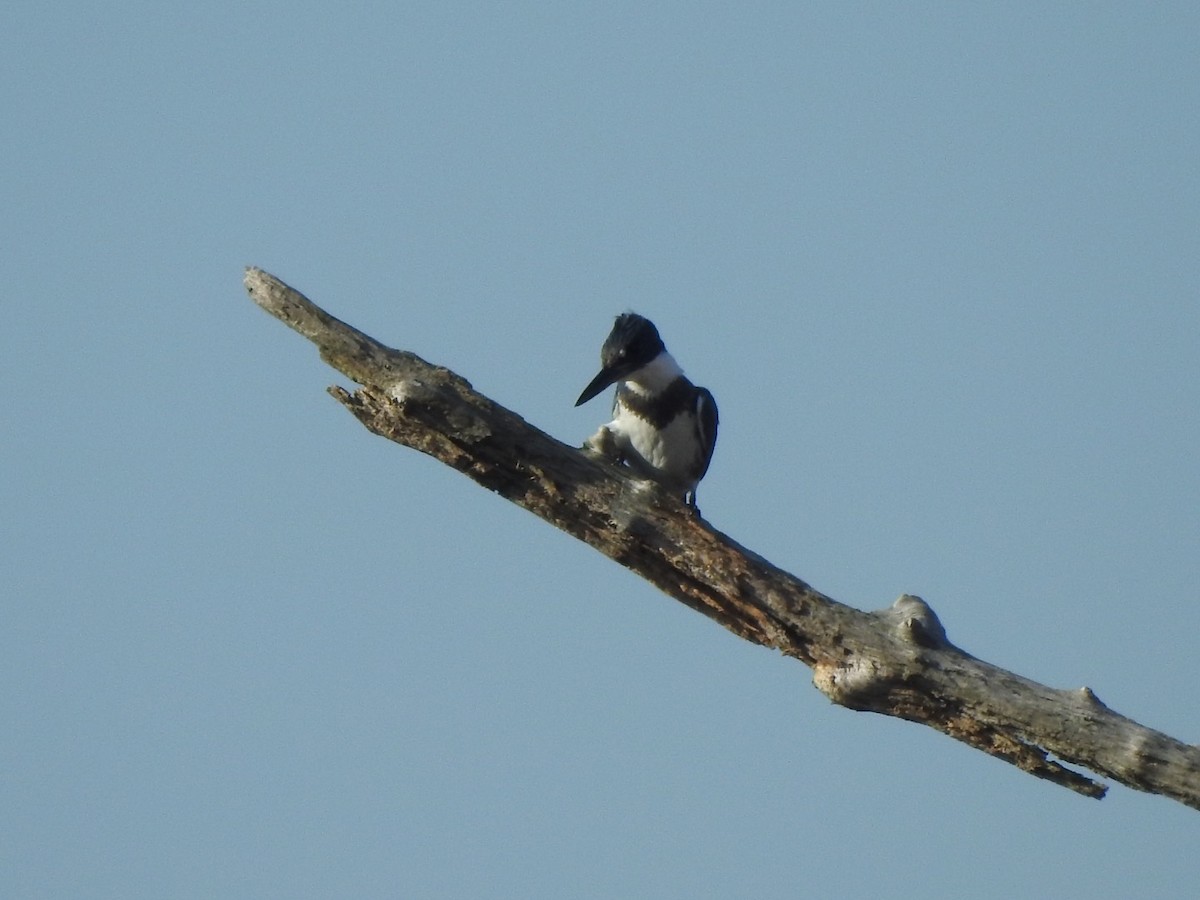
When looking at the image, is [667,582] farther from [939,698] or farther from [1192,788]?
[1192,788]

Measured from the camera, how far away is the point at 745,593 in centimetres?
568

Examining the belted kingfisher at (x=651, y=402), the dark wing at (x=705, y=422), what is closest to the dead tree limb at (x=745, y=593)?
the belted kingfisher at (x=651, y=402)

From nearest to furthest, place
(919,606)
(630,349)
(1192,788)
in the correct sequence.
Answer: (1192,788) → (919,606) → (630,349)

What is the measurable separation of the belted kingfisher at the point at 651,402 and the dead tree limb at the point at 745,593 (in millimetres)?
2047

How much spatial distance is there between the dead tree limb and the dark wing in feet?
7.57

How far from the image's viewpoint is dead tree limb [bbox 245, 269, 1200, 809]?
17.3 feet

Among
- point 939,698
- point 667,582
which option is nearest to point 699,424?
point 667,582

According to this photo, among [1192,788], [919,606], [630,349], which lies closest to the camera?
[1192,788]

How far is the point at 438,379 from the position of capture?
550 centimetres

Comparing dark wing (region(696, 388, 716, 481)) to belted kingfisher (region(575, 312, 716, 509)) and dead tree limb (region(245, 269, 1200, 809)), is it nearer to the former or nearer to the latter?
belted kingfisher (region(575, 312, 716, 509))

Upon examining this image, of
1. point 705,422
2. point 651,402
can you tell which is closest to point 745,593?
point 651,402

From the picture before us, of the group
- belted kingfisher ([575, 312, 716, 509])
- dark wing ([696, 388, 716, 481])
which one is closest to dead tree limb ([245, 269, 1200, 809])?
belted kingfisher ([575, 312, 716, 509])

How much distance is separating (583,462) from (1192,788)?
7.62ft

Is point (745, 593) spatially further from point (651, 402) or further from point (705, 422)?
point (705, 422)
